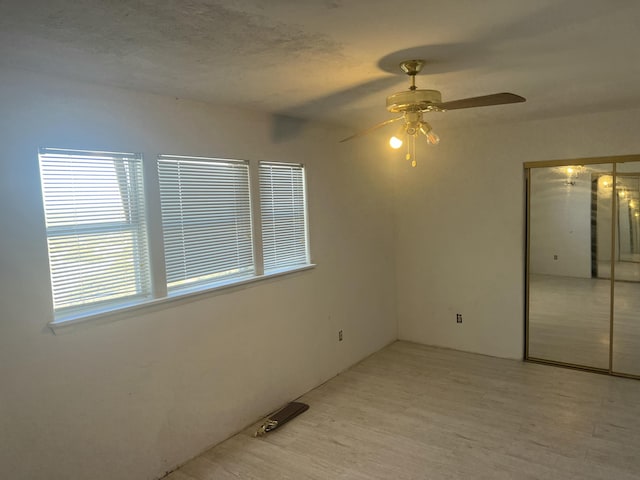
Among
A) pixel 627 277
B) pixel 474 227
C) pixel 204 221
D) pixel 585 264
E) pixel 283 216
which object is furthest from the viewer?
pixel 474 227

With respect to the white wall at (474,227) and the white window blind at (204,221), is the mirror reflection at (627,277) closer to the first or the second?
the white wall at (474,227)

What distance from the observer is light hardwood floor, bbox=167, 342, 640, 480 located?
2838mm

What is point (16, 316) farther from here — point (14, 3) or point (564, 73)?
point (564, 73)

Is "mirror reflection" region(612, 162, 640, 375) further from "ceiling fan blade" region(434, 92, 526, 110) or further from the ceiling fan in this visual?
"ceiling fan blade" region(434, 92, 526, 110)

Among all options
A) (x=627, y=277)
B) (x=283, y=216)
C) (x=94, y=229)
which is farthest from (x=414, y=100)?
(x=627, y=277)

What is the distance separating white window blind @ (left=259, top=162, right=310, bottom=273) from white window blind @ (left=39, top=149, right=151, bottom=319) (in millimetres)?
1090

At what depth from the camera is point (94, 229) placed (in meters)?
2.55

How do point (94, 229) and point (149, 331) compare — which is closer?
point (94, 229)

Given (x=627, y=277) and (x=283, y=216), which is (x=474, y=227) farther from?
(x=283, y=216)

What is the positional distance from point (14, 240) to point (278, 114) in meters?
2.13

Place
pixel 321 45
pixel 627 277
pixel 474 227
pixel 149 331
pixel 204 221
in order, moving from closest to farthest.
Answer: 1. pixel 321 45
2. pixel 149 331
3. pixel 204 221
4. pixel 627 277
5. pixel 474 227

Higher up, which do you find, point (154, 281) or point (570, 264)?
point (154, 281)

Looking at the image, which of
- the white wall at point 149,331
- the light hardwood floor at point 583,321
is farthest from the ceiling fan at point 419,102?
the light hardwood floor at point 583,321

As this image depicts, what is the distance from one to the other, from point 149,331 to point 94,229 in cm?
72
